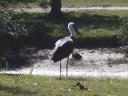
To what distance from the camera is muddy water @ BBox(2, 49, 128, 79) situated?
72.8 feet

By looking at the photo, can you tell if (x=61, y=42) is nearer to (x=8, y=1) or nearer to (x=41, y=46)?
(x=41, y=46)

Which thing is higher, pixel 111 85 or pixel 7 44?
pixel 111 85

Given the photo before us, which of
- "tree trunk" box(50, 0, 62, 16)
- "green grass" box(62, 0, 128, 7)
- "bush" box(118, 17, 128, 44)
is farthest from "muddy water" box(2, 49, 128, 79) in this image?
"green grass" box(62, 0, 128, 7)

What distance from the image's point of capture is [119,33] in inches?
1048

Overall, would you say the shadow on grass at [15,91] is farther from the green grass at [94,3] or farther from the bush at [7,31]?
the green grass at [94,3]

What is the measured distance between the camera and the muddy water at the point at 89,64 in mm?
22188

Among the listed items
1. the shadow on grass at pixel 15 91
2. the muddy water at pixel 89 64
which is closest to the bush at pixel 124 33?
the muddy water at pixel 89 64

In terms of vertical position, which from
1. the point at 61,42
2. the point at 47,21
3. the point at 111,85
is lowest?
the point at 47,21

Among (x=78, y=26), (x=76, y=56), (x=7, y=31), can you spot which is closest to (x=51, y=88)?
(x=76, y=56)

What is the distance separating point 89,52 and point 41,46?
8.53 feet

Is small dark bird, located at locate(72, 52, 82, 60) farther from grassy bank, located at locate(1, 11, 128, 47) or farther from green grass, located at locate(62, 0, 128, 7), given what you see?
green grass, located at locate(62, 0, 128, 7)

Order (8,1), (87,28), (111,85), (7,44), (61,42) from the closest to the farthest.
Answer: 1. (111,85)
2. (61,42)
3. (7,44)
4. (87,28)
5. (8,1)

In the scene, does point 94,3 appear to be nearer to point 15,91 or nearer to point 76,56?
point 76,56

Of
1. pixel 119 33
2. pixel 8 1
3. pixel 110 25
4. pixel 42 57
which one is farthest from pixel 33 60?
pixel 8 1
